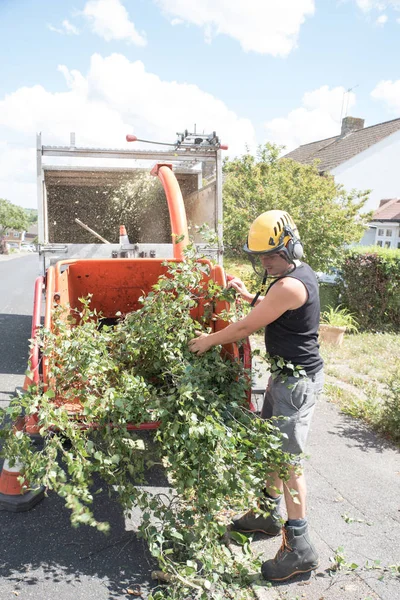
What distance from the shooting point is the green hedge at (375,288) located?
364 inches

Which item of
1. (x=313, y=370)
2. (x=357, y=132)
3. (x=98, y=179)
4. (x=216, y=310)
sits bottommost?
(x=313, y=370)

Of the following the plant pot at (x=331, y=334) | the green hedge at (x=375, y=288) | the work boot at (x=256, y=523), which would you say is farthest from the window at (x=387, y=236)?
the work boot at (x=256, y=523)

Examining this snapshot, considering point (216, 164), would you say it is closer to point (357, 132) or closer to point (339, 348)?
point (339, 348)

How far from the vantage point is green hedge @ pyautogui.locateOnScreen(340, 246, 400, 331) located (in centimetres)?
925

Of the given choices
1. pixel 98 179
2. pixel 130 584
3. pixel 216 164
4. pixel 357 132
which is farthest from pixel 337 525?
pixel 357 132

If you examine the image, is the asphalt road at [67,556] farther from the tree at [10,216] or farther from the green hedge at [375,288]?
the tree at [10,216]

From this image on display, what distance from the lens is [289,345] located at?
9.12ft

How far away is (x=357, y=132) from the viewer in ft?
95.3

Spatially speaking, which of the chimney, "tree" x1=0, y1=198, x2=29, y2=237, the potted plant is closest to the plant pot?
the potted plant

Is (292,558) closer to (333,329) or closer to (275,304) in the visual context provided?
(275,304)

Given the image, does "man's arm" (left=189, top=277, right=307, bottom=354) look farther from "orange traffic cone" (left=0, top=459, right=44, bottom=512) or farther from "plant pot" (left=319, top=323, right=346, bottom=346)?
"plant pot" (left=319, top=323, right=346, bottom=346)

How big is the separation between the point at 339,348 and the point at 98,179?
4.69m

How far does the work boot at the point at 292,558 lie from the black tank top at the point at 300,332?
3.05 feet

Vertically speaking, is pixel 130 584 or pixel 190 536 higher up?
pixel 190 536
